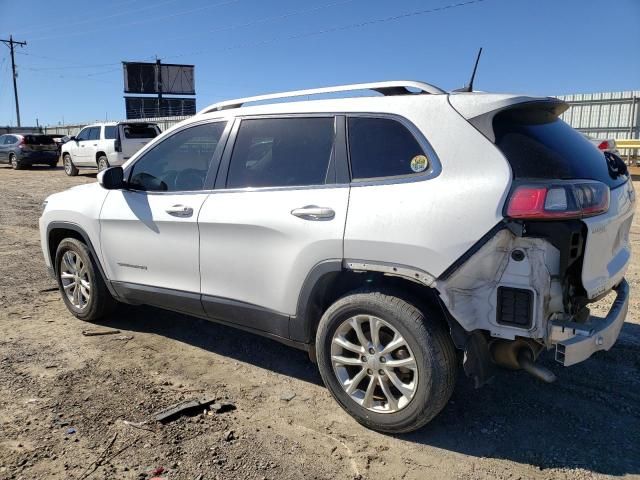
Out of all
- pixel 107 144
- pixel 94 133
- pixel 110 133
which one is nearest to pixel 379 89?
pixel 107 144

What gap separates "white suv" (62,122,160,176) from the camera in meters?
18.0

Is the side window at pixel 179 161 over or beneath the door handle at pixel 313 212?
over

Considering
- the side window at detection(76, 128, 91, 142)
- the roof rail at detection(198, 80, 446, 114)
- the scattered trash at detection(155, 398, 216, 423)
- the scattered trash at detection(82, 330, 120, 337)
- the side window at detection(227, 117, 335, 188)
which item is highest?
the side window at detection(76, 128, 91, 142)

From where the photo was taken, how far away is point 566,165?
276 centimetres

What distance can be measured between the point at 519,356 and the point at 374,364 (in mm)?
781

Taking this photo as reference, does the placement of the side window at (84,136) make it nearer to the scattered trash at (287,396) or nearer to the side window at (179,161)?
the side window at (179,161)

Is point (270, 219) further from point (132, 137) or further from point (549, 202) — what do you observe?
point (132, 137)

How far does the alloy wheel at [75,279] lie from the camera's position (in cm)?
473

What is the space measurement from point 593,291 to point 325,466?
5.48 feet

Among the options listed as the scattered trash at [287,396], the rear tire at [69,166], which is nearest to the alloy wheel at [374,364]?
the scattered trash at [287,396]

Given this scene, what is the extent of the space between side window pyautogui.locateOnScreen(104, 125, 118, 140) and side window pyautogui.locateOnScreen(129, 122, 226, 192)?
15.5 meters

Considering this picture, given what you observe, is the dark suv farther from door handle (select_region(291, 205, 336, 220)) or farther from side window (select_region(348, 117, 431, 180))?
side window (select_region(348, 117, 431, 180))

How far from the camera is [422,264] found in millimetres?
2732

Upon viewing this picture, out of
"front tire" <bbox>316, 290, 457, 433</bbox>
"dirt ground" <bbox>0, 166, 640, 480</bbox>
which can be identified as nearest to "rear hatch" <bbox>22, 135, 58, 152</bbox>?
"dirt ground" <bbox>0, 166, 640, 480</bbox>
